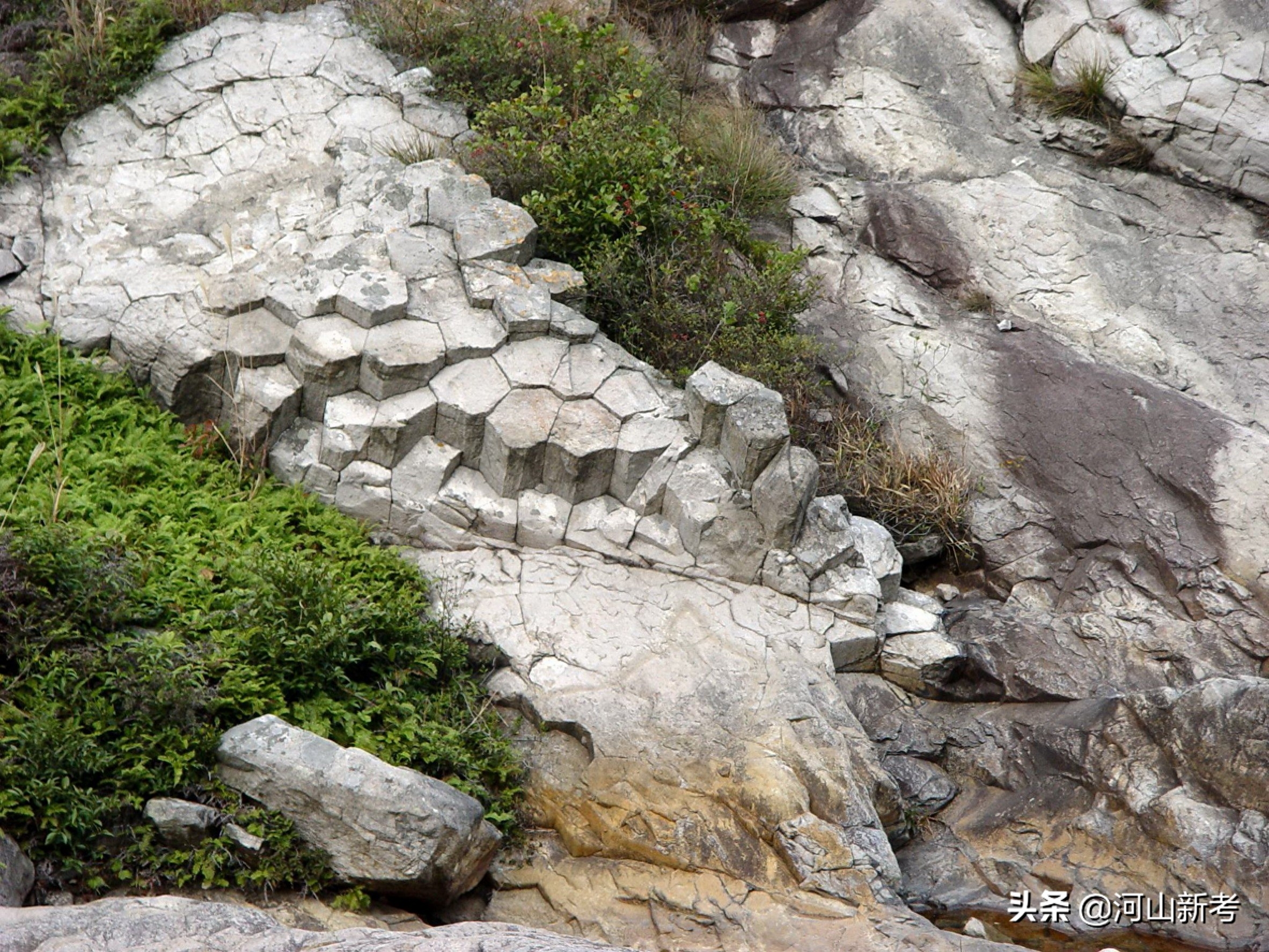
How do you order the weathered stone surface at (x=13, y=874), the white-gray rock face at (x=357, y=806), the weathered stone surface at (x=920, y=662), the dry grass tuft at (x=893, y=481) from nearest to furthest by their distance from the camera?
the weathered stone surface at (x=13, y=874)
the white-gray rock face at (x=357, y=806)
the weathered stone surface at (x=920, y=662)
the dry grass tuft at (x=893, y=481)

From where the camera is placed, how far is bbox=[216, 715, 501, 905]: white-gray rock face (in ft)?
16.9

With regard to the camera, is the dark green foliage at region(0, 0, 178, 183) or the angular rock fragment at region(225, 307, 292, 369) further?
the dark green foliage at region(0, 0, 178, 183)

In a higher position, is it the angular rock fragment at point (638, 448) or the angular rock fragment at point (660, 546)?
the angular rock fragment at point (638, 448)

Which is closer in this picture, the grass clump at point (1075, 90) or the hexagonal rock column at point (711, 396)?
the hexagonal rock column at point (711, 396)

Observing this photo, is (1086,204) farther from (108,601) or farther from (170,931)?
(170,931)

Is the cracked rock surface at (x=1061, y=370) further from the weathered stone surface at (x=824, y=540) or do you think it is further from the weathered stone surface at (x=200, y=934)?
the weathered stone surface at (x=200, y=934)

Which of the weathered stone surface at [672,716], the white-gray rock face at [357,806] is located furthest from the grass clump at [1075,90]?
the white-gray rock face at [357,806]

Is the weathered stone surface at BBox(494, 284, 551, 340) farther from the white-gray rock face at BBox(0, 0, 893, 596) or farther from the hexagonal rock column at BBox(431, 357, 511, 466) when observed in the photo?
the hexagonal rock column at BBox(431, 357, 511, 466)

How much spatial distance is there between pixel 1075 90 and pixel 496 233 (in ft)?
17.0

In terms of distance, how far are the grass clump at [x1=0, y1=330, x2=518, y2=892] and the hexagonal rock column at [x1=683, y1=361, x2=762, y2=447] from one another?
2.03 m

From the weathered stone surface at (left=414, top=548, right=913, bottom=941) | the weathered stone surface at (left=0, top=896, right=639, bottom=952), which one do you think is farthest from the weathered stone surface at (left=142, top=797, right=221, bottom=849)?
the weathered stone surface at (left=414, top=548, right=913, bottom=941)

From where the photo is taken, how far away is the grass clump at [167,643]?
4992 mm

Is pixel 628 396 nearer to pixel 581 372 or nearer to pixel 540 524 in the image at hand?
pixel 581 372

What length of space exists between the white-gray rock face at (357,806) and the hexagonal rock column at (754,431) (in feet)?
9.04
